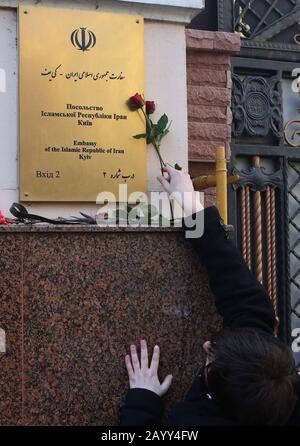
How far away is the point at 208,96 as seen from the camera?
4.79 meters

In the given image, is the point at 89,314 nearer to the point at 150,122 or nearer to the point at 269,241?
the point at 150,122

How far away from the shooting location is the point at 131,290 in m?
2.87

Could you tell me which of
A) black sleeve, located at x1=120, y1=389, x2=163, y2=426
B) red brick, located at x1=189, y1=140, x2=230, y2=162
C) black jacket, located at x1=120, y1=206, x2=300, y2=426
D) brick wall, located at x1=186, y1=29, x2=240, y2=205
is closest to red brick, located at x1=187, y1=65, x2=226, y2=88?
brick wall, located at x1=186, y1=29, x2=240, y2=205

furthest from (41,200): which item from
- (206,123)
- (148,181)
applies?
(206,123)

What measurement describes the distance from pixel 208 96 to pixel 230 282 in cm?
236

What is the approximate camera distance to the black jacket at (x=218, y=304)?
2.41 m

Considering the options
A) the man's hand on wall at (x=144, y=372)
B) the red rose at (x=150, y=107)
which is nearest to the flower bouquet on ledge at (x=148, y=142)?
the red rose at (x=150, y=107)

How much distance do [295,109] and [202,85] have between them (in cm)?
90

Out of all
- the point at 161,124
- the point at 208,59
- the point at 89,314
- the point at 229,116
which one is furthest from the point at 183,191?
the point at 208,59

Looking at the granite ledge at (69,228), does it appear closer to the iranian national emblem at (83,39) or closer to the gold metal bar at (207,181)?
the gold metal bar at (207,181)

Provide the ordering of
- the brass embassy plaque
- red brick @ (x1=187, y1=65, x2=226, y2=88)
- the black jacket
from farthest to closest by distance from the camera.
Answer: red brick @ (x1=187, y1=65, x2=226, y2=88)
the brass embassy plaque
the black jacket

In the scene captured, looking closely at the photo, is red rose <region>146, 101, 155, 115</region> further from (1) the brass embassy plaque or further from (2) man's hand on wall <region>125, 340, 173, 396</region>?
(2) man's hand on wall <region>125, 340, 173, 396</region>

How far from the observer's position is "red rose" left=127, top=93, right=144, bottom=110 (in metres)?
4.05

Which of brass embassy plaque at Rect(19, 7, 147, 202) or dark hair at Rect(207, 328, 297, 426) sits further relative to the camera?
brass embassy plaque at Rect(19, 7, 147, 202)
